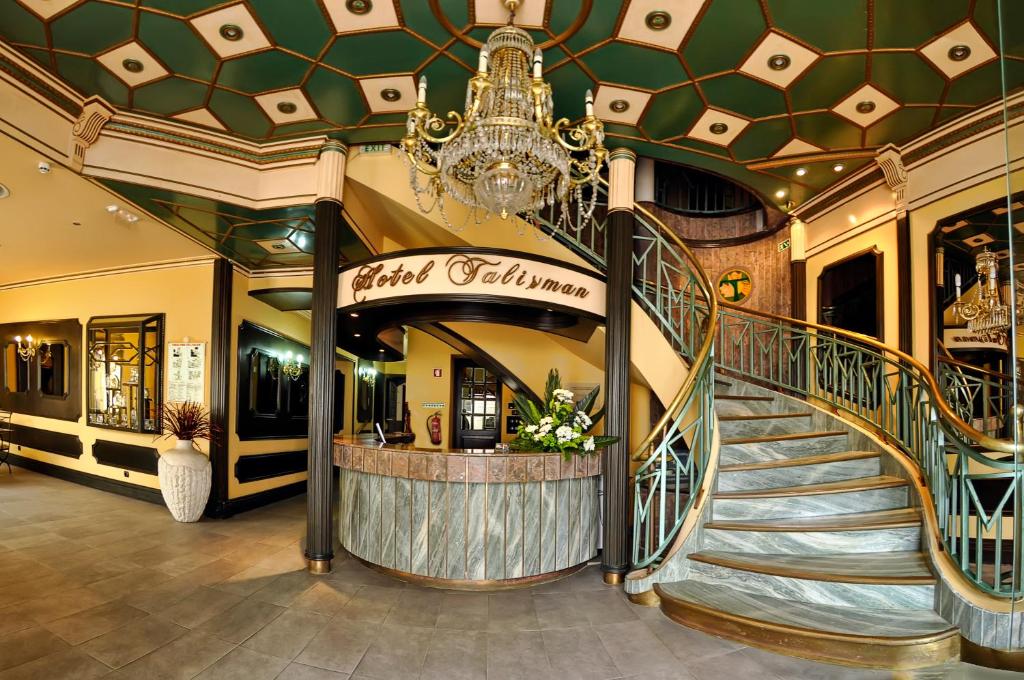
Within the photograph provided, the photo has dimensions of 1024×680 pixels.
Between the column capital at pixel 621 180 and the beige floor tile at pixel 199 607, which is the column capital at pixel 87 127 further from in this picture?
the column capital at pixel 621 180

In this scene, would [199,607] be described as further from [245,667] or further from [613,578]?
[613,578]

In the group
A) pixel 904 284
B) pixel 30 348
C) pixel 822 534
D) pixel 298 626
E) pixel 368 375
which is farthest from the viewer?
pixel 368 375

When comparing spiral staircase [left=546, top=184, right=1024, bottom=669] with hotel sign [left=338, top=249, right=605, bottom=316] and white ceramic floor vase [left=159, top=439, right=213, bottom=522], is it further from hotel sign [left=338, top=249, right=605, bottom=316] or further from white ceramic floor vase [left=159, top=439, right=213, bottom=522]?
white ceramic floor vase [left=159, top=439, right=213, bottom=522]

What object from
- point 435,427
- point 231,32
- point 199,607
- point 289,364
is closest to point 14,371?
point 289,364

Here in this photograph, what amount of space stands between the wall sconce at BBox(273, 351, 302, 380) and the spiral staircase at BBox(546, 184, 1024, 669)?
5.79m

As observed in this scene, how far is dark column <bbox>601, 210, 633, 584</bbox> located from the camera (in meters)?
4.31

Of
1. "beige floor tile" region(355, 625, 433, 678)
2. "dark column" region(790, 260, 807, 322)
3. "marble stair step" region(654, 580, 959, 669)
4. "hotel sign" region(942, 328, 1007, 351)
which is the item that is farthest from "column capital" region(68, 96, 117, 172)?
"hotel sign" region(942, 328, 1007, 351)

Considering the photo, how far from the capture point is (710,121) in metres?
4.54

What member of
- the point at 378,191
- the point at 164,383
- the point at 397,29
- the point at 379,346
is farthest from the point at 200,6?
the point at 164,383

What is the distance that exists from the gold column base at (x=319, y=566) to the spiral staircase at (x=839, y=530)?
2591 mm

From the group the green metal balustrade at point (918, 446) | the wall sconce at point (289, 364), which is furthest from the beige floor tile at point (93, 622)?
A: the wall sconce at point (289, 364)

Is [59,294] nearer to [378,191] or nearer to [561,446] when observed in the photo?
[378,191]

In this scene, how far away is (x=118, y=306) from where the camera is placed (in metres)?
7.61

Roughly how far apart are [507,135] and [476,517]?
2923 mm
